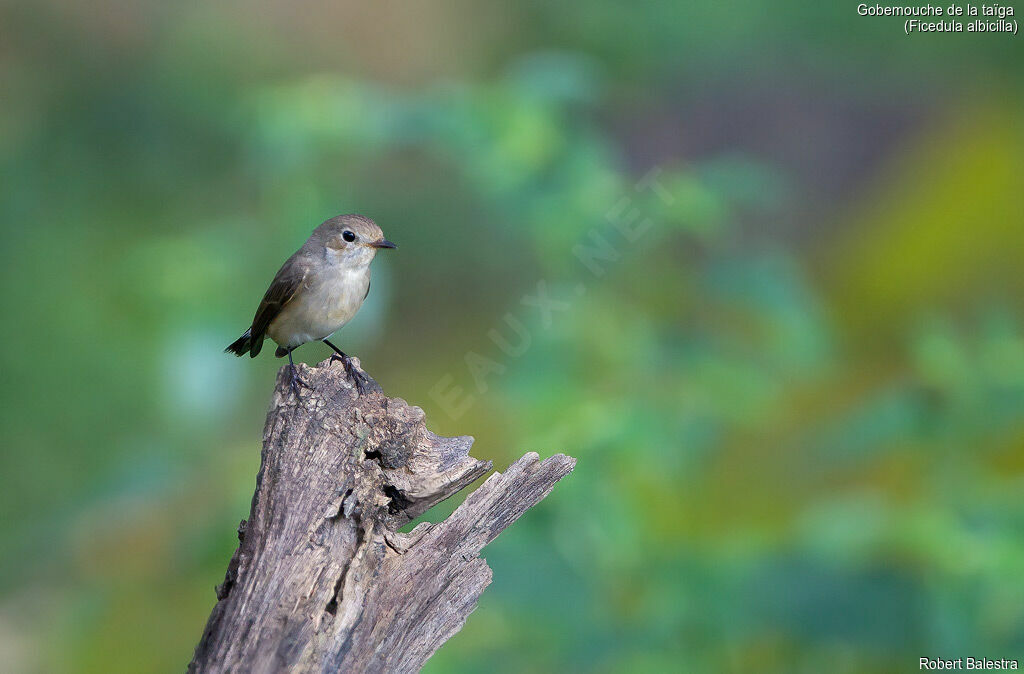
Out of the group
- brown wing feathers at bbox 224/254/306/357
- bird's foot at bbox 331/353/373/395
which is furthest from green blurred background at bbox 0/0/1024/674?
bird's foot at bbox 331/353/373/395

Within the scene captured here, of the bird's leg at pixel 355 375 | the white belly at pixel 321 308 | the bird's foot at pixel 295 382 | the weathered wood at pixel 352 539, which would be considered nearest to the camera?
the weathered wood at pixel 352 539

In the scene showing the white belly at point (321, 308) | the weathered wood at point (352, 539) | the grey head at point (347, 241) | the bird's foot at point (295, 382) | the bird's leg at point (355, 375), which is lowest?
the weathered wood at point (352, 539)

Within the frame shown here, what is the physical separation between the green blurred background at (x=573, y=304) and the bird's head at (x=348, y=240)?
0.46 metres

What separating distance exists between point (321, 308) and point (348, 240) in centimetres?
16

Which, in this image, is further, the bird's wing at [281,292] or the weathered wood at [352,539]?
the bird's wing at [281,292]

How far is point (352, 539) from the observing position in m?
1.64

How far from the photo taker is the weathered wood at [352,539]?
59.4 inches

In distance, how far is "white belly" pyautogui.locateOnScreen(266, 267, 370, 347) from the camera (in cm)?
222

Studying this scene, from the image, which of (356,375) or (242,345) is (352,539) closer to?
(356,375)

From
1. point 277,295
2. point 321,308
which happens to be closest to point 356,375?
point 321,308

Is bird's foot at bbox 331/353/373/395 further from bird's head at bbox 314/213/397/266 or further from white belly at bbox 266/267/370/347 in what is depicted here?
bird's head at bbox 314/213/397/266

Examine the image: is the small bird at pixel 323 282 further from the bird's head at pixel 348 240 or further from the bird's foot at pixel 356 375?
the bird's foot at pixel 356 375

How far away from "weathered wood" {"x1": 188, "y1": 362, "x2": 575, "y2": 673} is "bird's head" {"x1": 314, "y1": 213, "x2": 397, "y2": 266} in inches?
19.8

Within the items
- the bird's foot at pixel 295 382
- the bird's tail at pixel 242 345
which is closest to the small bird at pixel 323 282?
the bird's tail at pixel 242 345
